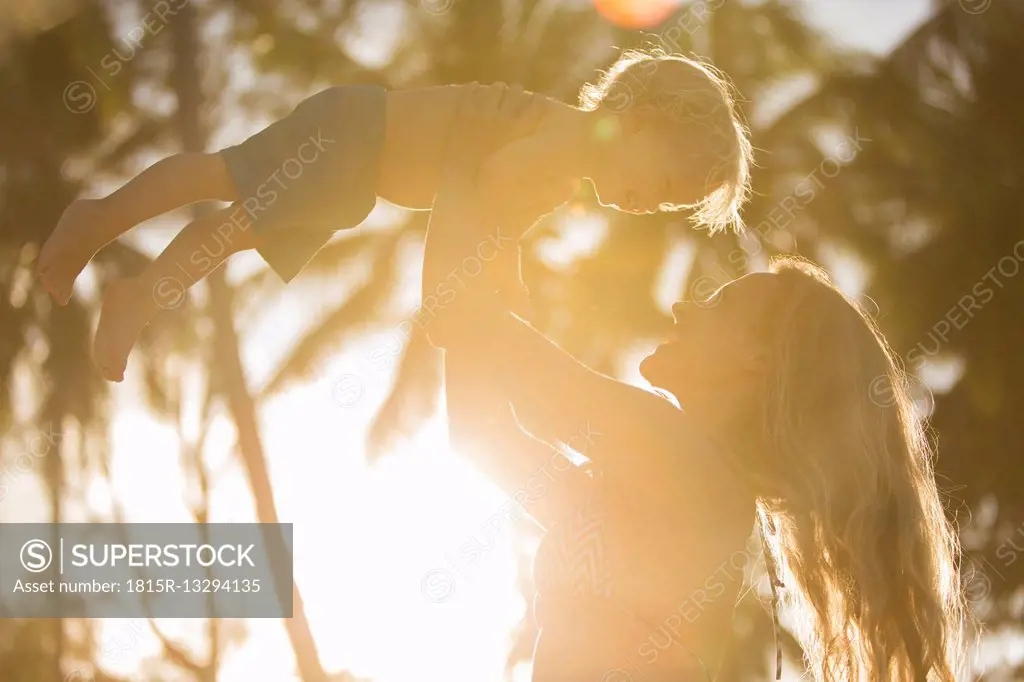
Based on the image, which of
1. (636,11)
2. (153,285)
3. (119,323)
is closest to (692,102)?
(153,285)

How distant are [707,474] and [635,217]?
27.4ft

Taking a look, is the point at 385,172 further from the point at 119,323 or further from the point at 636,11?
the point at 636,11

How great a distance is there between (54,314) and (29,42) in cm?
290

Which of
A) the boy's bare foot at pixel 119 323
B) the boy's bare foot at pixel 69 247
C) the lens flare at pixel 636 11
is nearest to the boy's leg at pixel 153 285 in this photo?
the boy's bare foot at pixel 119 323

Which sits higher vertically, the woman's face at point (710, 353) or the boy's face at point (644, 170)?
the boy's face at point (644, 170)

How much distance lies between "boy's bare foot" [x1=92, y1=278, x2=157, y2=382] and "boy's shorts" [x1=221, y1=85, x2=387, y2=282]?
0.37m

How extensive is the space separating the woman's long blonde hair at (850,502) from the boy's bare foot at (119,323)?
1542 mm

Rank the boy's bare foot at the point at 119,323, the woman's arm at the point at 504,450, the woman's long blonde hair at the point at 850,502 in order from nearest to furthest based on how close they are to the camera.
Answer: the woman's arm at the point at 504,450, the woman's long blonde hair at the point at 850,502, the boy's bare foot at the point at 119,323

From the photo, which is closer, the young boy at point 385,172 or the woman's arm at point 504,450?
the woman's arm at point 504,450

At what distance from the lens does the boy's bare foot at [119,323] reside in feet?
8.40

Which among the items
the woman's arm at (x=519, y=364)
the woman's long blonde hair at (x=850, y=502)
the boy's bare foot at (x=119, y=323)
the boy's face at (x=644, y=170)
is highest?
the boy's bare foot at (x=119, y=323)

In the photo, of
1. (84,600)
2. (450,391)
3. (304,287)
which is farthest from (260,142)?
(84,600)

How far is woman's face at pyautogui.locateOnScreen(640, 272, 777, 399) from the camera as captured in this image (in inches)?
91.0

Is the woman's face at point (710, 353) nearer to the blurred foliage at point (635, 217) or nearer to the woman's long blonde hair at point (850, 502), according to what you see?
the woman's long blonde hair at point (850, 502)
